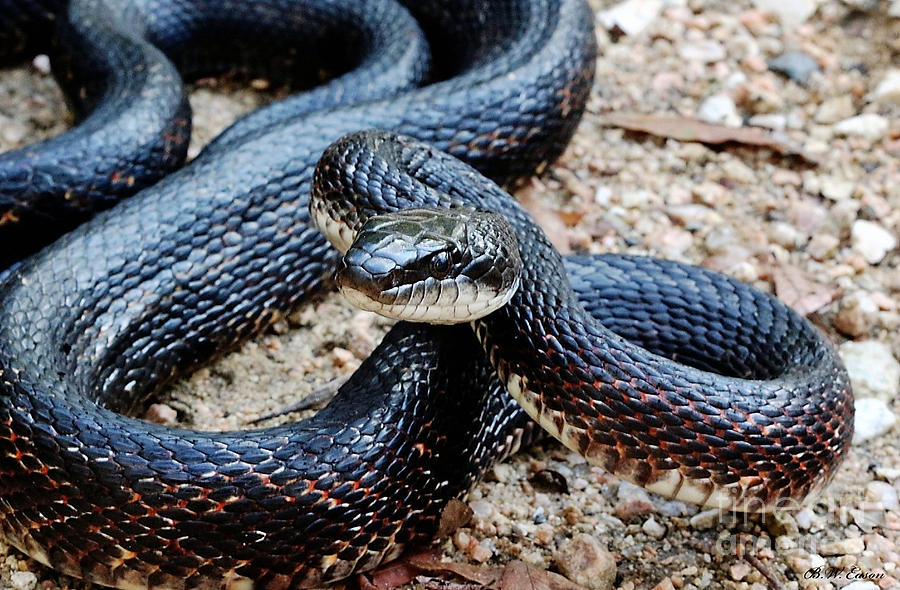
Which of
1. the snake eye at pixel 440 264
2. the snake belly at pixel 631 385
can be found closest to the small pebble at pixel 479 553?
the snake belly at pixel 631 385

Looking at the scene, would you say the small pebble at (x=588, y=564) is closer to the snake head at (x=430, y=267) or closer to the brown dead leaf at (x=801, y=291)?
the snake head at (x=430, y=267)

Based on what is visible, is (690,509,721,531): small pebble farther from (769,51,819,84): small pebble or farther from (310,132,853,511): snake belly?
(769,51,819,84): small pebble

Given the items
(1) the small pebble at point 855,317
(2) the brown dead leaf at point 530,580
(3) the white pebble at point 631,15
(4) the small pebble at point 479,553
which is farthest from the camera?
(3) the white pebble at point 631,15

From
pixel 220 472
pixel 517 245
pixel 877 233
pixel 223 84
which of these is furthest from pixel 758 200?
pixel 220 472

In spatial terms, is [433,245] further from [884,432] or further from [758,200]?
[758,200]

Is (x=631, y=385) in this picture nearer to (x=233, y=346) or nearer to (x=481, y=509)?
→ (x=481, y=509)

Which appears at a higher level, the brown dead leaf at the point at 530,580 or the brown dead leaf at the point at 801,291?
the brown dead leaf at the point at 530,580

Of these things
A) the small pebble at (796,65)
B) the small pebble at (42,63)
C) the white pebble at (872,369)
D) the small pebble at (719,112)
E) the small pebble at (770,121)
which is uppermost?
the small pebble at (42,63)
